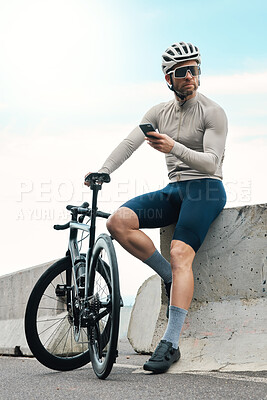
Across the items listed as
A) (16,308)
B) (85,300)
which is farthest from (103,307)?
(16,308)

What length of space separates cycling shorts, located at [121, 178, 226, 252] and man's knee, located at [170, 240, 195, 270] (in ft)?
0.15

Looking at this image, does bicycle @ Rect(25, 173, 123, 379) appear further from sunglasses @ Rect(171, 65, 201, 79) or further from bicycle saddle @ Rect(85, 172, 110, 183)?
sunglasses @ Rect(171, 65, 201, 79)

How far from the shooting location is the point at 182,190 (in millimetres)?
5148

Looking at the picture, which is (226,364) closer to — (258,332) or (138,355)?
(258,332)

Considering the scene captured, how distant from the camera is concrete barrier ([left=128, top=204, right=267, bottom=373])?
5043 millimetres

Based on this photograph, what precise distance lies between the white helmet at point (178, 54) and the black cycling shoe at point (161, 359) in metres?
2.28

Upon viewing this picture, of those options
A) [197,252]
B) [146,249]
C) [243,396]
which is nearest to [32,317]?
[146,249]

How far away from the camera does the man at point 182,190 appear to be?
479cm

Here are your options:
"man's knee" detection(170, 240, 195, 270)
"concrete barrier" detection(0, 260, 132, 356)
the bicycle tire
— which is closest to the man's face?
"man's knee" detection(170, 240, 195, 270)

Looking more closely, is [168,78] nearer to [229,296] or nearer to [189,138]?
[189,138]

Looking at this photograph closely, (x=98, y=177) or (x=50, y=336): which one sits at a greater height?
(x=98, y=177)

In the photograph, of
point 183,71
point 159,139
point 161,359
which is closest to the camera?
point 161,359

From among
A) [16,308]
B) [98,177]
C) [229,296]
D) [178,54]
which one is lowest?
[16,308]

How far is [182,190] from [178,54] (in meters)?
1.15
